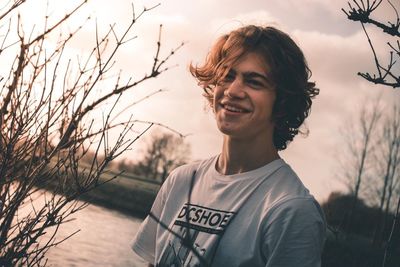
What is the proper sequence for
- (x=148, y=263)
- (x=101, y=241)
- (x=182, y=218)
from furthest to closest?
(x=101, y=241), (x=148, y=263), (x=182, y=218)

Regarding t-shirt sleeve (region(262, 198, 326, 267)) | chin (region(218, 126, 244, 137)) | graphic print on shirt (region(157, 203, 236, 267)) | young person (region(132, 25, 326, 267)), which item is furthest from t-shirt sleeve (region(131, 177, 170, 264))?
t-shirt sleeve (region(262, 198, 326, 267))

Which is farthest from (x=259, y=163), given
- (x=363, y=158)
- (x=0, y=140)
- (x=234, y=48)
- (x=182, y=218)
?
(x=363, y=158)

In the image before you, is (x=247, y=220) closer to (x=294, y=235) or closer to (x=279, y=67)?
(x=294, y=235)

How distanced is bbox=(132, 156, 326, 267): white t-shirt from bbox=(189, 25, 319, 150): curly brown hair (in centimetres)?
45

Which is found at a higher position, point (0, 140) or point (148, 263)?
point (0, 140)

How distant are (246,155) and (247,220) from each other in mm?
391

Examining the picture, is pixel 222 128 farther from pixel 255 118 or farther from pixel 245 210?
pixel 245 210

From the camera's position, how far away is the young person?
1629mm

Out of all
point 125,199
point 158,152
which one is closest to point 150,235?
point 125,199

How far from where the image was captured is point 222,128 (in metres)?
2.08

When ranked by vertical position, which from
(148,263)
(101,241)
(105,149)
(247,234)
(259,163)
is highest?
(105,149)

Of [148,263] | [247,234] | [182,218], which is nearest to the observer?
[247,234]

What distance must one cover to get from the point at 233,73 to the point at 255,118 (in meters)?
0.28

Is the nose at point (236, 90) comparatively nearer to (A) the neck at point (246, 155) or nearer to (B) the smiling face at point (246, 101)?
(B) the smiling face at point (246, 101)
